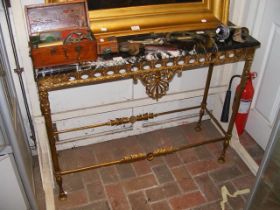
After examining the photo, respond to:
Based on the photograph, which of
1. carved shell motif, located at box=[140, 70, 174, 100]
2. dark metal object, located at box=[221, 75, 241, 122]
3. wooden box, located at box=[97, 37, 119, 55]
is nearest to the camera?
wooden box, located at box=[97, 37, 119, 55]

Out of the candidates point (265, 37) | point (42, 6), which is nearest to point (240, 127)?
point (265, 37)

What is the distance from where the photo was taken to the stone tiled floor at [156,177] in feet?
8.25

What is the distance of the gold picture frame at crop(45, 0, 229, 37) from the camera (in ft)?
7.38

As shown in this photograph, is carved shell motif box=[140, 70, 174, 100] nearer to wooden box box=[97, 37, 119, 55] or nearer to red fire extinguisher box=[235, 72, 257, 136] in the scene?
wooden box box=[97, 37, 119, 55]

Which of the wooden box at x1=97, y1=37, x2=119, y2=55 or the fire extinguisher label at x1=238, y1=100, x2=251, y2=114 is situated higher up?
the wooden box at x1=97, y1=37, x2=119, y2=55

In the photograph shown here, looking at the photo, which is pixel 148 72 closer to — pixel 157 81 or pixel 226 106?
pixel 157 81

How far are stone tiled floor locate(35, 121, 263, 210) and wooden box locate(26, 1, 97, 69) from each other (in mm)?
1133

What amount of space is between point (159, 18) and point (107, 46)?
544 mm

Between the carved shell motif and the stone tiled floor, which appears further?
the stone tiled floor

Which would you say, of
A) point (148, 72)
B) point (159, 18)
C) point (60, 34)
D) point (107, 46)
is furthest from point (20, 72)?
point (159, 18)

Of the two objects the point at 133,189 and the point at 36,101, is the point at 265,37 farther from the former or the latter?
the point at 36,101

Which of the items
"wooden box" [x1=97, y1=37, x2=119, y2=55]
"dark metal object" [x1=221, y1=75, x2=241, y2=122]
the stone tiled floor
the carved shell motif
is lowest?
the stone tiled floor

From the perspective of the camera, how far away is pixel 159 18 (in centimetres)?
235

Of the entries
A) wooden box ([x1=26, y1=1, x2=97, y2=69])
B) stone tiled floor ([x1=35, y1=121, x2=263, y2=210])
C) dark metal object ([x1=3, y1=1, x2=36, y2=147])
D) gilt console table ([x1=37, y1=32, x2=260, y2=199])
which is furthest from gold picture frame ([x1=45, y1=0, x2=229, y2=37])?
stone tiled floor ([x1=35, y1=121, x2=263, y2=210])
